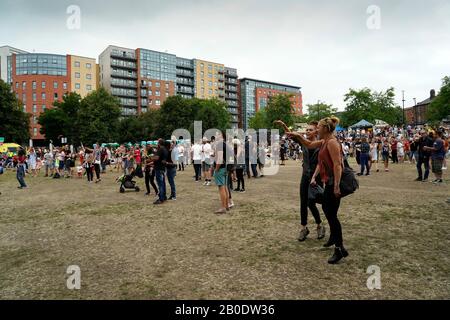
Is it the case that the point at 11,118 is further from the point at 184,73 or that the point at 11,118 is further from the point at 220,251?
the point at 184,73

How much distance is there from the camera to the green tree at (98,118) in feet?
197

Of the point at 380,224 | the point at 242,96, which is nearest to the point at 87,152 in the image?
the point at 380,224

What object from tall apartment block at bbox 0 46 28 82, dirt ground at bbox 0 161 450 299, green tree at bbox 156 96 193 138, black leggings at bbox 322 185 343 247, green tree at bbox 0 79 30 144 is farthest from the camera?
tall apartment block at bbox 0 46 28 82

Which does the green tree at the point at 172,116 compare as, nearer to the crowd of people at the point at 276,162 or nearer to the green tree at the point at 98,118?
the green tree at the point at 98,118

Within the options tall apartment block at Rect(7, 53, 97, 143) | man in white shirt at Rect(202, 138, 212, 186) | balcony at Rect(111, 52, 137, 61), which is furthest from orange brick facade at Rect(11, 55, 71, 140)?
man in white shirt at Rect(202, 138, 212, 186)

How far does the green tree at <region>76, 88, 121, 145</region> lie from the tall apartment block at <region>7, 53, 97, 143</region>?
34.3 m

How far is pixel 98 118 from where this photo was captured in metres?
60.7

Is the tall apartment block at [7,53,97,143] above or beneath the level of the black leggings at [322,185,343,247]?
above

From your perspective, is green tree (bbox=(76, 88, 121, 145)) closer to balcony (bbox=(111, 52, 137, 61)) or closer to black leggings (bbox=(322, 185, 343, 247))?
balcony (bbox=(111, 52, 137, 61))

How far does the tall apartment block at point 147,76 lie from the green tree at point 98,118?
28.3 metres

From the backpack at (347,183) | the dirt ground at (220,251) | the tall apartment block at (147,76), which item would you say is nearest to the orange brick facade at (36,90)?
the tall apartment block at (147,76)

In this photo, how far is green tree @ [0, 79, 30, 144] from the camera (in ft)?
171

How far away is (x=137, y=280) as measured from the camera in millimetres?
3938
